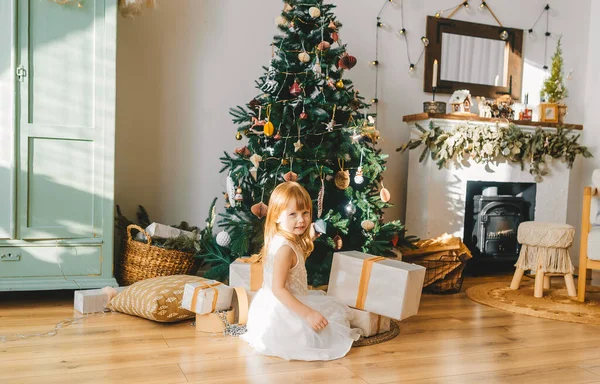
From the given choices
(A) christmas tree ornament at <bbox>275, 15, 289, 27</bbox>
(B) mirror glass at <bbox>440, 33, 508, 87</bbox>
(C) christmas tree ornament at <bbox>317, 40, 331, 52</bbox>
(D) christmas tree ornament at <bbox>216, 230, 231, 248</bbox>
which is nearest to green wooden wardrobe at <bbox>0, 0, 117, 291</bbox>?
(D) christmas tree ornament at <bbox>216, 230, 231, 248</bbox>

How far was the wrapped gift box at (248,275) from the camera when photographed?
8.62ft

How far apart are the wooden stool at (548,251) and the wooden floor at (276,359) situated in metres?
0.63

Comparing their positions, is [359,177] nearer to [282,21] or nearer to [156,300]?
[282,21]

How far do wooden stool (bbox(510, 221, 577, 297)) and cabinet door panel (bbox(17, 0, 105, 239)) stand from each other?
8.44ft

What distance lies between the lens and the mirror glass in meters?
4.22

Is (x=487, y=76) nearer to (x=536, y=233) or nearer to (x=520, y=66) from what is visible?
(x=520, y=66)

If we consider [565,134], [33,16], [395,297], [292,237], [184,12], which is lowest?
[395,297]

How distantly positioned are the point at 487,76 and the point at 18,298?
362 cm

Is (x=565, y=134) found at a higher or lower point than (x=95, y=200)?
higher

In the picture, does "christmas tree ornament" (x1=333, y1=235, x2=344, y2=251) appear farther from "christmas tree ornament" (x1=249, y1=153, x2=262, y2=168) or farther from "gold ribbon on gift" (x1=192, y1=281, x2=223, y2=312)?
"gold ribbon on gift" (x1=192, y1=281, x2=223, y2=312)

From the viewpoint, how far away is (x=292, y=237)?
2.29 m

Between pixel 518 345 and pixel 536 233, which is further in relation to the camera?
pixel 536 233

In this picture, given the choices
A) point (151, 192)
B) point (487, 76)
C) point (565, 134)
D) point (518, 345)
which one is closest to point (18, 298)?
point (151, 192)

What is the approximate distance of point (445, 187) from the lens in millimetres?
3936
